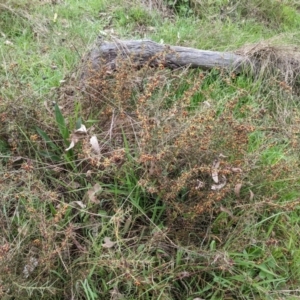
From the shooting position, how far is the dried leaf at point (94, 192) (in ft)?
8.38

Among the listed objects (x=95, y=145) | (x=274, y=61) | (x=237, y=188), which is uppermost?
(x=95, y=145)

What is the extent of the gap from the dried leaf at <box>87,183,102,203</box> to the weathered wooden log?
39.5 inches

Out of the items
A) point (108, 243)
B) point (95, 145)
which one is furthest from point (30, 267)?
point (95, 145)

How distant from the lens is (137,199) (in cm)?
263

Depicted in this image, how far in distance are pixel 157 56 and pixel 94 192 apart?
1287mm

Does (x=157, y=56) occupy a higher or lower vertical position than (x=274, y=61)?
higher

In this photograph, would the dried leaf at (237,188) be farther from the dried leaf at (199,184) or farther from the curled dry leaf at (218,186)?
the dried leaf at (199,184)

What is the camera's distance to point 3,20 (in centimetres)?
442

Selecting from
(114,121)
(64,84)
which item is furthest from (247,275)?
(64,84)

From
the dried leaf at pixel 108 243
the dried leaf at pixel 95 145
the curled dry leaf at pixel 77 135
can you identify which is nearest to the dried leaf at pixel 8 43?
the curled dry leaf at pixel 77 135

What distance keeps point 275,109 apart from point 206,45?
97 centimetres

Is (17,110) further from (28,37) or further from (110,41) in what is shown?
(28,37)

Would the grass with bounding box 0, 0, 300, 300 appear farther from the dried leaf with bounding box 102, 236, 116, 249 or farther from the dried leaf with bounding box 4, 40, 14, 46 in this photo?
the dried leaf with bounding box 4, 40, 14, 46

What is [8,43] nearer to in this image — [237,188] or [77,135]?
[77,135]
